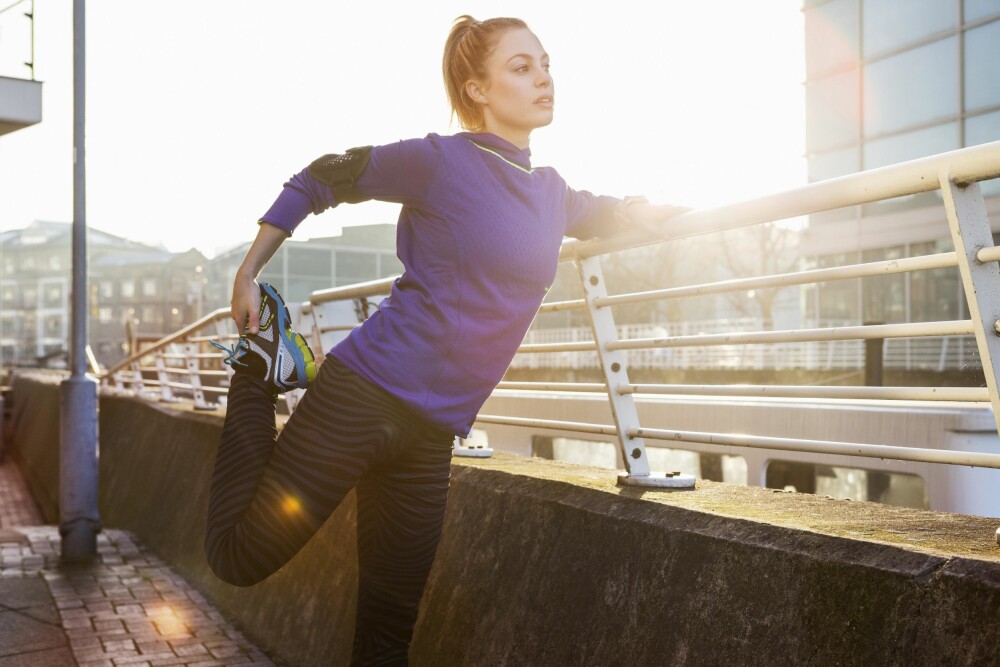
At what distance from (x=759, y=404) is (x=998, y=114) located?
1622cm

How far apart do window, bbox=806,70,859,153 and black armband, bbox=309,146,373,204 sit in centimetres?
2854

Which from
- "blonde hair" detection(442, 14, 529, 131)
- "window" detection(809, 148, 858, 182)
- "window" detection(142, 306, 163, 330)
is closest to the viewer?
"blonde hair" detection(442, 14, 529, 131)

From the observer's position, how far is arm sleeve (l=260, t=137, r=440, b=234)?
2172 mm

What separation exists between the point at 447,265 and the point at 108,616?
3487 mm

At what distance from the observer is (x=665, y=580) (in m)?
2.19

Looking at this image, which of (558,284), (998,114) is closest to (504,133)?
(998,114)

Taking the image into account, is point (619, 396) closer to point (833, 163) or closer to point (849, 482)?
point (849, 482)

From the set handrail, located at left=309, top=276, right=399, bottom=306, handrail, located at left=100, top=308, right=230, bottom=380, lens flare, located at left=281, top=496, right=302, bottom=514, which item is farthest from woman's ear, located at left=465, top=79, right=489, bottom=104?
handrail, located at left=100, top=308, right=230, bottom=380

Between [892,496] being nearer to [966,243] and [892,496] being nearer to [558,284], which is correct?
[966,243]

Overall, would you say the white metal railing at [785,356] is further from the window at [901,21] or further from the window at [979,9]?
the window at [979,9]

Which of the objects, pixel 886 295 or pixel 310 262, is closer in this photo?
pixel 886 295

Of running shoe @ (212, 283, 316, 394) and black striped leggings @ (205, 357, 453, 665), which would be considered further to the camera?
running shoe @ (212, 283, 316, 394)

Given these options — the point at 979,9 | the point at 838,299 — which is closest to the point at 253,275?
the point at 979,9

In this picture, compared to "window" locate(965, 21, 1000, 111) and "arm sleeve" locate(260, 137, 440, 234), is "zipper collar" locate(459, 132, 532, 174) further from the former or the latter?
"window" locate(965, 21, 1000, 111)
